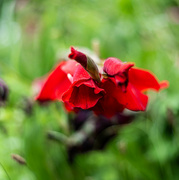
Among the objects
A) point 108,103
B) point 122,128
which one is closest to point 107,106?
point 108,103

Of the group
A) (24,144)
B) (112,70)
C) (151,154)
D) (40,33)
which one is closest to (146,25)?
(40,33)

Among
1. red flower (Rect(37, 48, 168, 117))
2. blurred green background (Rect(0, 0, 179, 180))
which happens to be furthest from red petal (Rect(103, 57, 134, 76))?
blurred green background (Rect(0, 0, 179, 180))

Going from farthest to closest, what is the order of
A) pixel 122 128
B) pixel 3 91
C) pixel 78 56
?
pixel 122 128, pixel 3 91, pixel 78 56

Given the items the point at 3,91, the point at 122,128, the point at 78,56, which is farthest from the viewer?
the point at 122,128

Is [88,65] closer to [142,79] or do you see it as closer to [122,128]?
[142,79]

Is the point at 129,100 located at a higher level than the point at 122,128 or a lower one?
higher

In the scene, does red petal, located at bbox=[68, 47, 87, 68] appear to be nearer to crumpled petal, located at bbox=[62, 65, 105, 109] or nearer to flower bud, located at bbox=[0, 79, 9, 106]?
crumpled petal, located at bbox=[62, 65, 105, 109]

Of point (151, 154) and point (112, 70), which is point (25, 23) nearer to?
point (151, 154)
